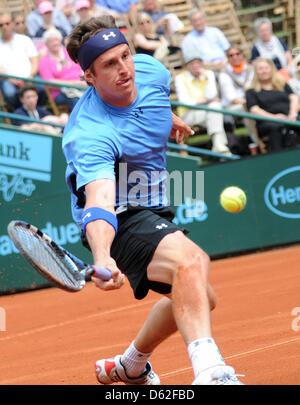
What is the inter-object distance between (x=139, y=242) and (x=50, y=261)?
77 cm

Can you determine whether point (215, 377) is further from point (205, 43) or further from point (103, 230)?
point (205, 43)

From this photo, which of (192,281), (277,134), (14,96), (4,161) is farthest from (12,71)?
(192,281)

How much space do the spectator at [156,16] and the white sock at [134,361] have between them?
31.5 ft

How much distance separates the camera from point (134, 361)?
501 centimetres

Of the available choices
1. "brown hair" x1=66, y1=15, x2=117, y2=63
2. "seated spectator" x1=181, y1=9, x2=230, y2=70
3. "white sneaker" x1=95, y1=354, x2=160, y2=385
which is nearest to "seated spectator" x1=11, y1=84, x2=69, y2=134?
"seated spectator" x1=181, y1=9, x2=230, y2=70

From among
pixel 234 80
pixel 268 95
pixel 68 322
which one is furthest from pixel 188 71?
pixel 68 322

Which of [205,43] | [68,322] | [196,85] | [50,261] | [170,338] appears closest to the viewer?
[50,261]

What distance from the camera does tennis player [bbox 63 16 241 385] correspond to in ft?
12.6

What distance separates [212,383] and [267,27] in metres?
10.8

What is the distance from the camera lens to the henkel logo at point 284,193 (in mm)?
11141

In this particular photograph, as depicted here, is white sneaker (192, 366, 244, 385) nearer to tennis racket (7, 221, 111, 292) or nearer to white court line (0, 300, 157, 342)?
tennis racket (7, 221, 111, 292)

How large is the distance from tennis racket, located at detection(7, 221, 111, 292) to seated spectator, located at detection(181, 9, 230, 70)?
9.97 meters

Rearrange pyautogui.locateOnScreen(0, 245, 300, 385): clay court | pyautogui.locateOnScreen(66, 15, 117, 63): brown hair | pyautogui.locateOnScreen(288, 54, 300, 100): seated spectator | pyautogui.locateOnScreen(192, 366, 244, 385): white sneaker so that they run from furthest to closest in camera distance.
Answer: pyautogui.locateOnScreen(288, 54, 300, 100): seated spectator, pyautogui.locateOnScreen(0, 245, 300, 385): clay court, pyautogui.locateOnScreen(66, 15, 117, 63): brown hair, pyautogui.locateOnScreen(192, 366, 244, 385): white sneaker

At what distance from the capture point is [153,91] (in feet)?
15.5
